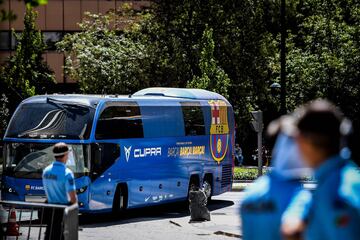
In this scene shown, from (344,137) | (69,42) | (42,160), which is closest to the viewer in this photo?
(344,137)

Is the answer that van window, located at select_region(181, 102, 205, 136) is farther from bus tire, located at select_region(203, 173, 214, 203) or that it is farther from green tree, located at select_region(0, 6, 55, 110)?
green tree, located at select_region(0, 6, 55, 110)

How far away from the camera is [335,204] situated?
4.79 metres

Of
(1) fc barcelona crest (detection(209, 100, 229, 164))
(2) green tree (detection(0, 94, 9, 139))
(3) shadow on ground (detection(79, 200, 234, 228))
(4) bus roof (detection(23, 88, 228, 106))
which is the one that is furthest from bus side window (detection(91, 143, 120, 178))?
(2) green tree (detection(0, 94, 9, 139))

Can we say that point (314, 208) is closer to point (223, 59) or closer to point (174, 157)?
point (174, 157)

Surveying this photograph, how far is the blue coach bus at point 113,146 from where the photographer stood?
22281 mm

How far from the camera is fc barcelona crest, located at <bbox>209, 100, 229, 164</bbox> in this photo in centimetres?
2889

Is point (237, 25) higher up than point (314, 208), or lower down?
higher up

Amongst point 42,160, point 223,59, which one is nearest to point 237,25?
point 223,59

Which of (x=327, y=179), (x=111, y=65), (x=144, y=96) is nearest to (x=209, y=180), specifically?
(x=144, y=96)

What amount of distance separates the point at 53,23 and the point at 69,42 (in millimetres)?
19003

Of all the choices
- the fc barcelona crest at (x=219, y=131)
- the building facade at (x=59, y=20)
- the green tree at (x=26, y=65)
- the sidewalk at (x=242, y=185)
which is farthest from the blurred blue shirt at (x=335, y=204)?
the building facade at (x=59, y=20)

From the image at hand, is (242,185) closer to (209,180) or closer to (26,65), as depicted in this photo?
(209,180)

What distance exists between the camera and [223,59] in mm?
53719

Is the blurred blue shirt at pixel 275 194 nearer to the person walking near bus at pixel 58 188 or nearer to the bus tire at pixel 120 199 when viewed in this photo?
the person walking near bus at pixel 58 188
